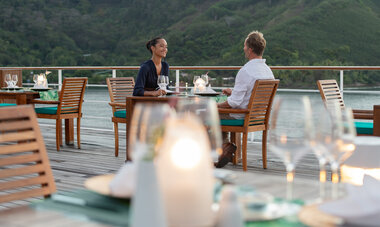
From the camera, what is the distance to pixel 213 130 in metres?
0.90

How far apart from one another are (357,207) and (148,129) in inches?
15.2

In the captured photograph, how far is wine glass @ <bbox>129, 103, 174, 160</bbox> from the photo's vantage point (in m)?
0.82

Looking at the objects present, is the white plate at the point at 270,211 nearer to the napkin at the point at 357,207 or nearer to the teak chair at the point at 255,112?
the napkin at the point at 357,207

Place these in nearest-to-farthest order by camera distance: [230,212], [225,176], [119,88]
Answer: [230,212] < [225,176] < [119,88]

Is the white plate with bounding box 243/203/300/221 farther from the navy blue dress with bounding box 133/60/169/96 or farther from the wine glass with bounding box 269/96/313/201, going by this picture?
the navy blue dress with bounding box 133/60/169/96

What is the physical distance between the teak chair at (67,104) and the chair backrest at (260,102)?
188 cm

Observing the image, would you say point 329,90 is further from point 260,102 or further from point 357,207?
point 357,207

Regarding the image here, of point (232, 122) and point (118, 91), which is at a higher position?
point (118, 91)

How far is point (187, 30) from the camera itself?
86.5 ft

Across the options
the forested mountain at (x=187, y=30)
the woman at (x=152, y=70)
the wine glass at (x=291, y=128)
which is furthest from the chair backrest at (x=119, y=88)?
the forested mountain at (x=187, y=30)

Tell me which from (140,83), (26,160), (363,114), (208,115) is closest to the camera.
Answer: (208,115)

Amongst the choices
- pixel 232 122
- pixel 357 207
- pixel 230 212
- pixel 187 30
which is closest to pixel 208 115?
pixel 230 212

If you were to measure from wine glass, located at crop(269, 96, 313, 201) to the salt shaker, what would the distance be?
0.17m

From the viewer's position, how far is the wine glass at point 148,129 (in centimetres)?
82
